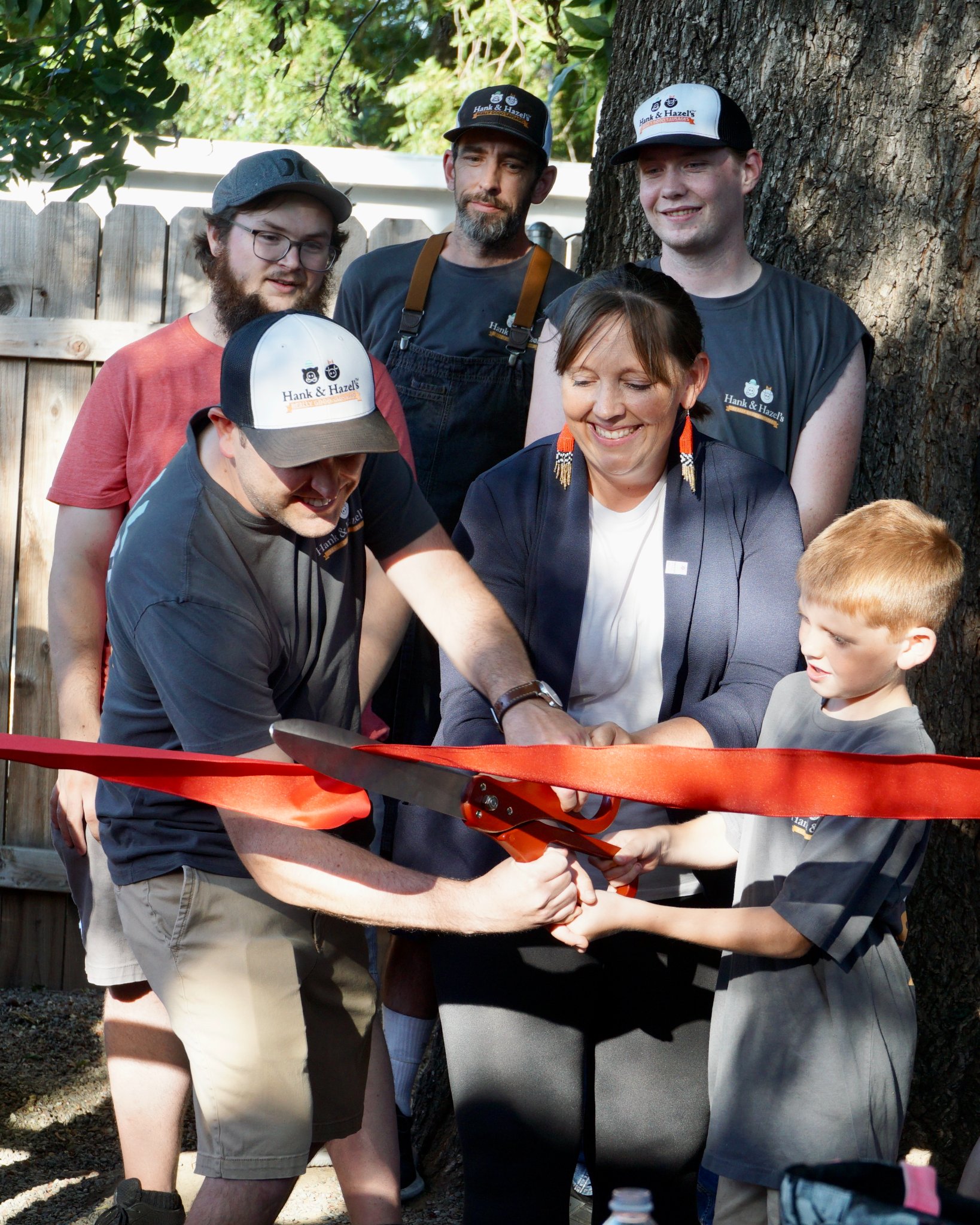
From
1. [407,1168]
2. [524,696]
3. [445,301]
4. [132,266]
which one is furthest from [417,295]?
[407,1168]

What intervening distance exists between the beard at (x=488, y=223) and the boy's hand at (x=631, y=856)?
1962 mm

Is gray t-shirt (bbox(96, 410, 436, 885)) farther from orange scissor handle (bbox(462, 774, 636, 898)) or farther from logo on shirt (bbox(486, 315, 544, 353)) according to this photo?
logo on shirt (bbox(486, 315, 544, 353))

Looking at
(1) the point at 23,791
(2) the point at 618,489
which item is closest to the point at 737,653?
(2) the point at 618,489

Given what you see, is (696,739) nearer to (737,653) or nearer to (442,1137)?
(737,653)

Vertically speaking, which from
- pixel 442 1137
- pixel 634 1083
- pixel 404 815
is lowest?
pixel 442 1137

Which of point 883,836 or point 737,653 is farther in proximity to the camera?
Result: point 737,653

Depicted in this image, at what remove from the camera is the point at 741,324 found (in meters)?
2.94

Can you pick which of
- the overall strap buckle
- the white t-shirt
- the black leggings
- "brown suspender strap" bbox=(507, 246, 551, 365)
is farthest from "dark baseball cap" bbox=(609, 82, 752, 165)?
the black leggings

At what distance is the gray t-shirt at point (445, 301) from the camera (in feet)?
11.3

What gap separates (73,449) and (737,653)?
1.55m

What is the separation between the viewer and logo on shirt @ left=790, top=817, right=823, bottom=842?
6.99ft

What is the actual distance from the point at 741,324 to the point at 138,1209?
233 centimetres

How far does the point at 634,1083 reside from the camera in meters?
2.31

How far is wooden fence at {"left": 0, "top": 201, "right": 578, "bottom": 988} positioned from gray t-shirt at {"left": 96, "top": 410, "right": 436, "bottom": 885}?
87.9 inches
